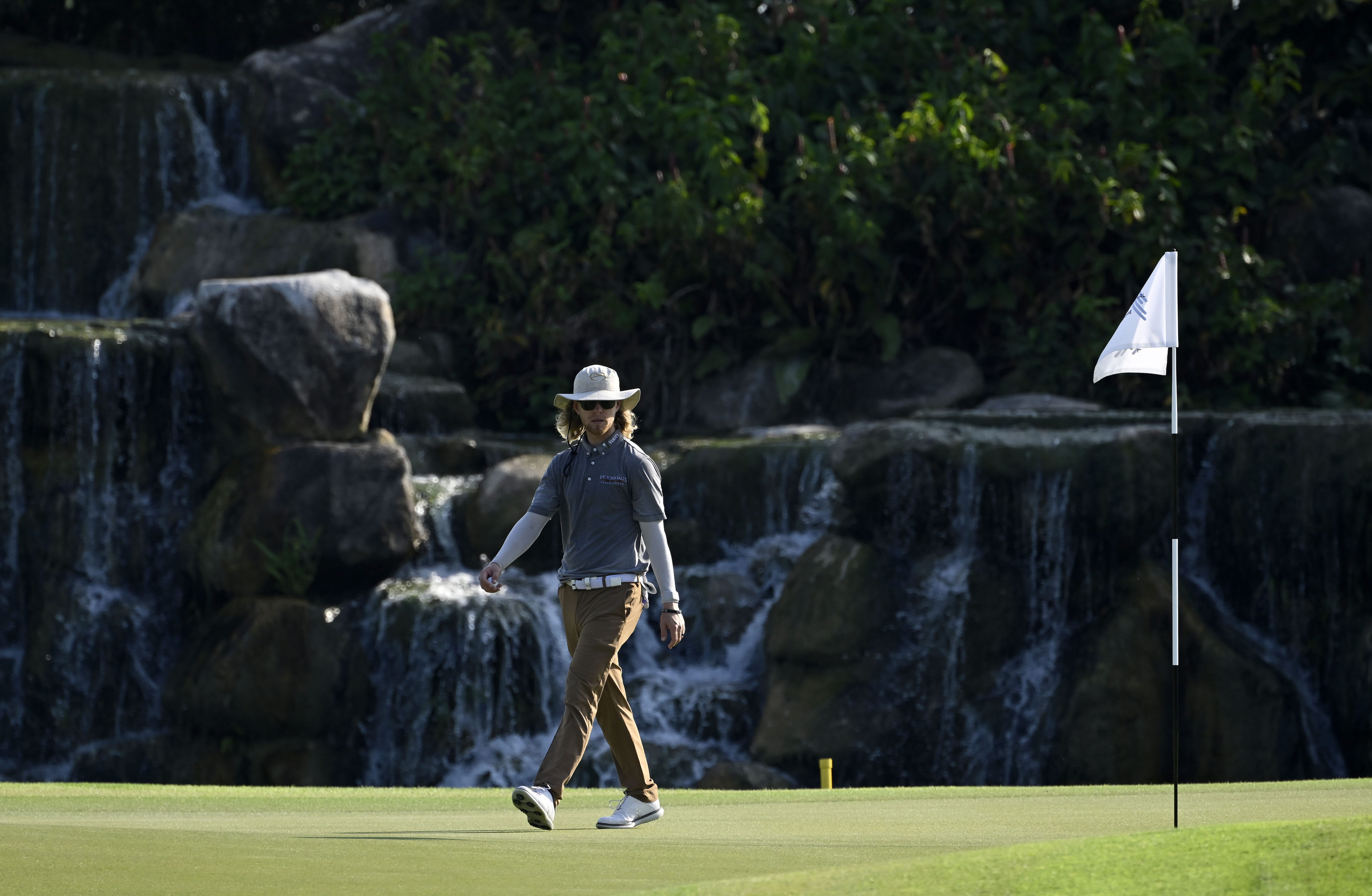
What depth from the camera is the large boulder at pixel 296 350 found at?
1733 cm

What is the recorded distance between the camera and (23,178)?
2341 centimetres

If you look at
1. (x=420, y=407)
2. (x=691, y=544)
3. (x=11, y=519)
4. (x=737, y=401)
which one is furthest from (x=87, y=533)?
(x=737, y=401)

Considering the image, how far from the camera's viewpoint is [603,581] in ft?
23.0

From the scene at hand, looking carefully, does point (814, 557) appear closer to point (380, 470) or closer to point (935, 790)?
point (380, 470)

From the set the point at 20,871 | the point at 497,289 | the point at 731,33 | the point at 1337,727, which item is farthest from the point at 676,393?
the point at 20,871

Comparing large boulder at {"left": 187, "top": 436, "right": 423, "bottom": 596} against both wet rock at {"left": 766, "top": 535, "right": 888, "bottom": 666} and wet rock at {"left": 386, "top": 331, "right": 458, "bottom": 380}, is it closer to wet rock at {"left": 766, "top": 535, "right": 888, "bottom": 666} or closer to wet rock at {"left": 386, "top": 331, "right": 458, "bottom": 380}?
wet rock at {"left": 766, "top": 535, "right": 888, "bottom": 666}

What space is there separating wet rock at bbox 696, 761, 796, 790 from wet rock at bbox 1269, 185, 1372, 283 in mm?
10345

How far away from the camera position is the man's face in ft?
23.2

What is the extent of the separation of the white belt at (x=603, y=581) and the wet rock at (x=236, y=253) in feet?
53.0

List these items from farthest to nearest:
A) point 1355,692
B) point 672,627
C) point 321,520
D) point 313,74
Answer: point 313,74
point 321,520
point 1355,692
point 672,627

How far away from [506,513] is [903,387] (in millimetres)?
6195

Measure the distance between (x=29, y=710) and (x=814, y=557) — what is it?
7.54m

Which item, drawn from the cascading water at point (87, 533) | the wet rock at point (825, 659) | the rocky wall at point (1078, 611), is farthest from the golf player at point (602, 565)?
the cascading water at point (87, 533)

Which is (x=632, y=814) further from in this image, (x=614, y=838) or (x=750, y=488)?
(x=750, y=488)
